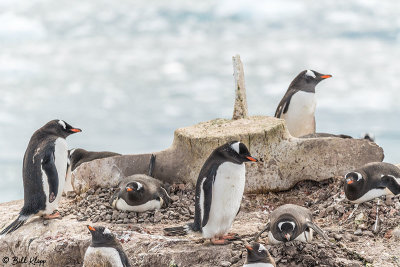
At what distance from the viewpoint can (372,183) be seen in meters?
8.94

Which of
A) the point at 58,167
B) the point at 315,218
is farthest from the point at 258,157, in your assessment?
the point at 58,167

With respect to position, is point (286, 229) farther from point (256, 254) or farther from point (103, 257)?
point (103, 257)

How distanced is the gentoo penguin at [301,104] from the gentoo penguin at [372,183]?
390 cm

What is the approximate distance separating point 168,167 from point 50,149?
83.6 inches

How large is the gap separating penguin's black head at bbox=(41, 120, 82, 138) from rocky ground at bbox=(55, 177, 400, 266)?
3.95 feet

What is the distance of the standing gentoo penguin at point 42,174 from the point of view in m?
9.22

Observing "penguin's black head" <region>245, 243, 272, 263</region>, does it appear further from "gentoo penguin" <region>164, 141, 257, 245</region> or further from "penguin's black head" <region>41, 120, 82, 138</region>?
"penguin's black head" <region>41, 120, 82, 138</region>

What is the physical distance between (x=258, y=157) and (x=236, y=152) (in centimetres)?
254

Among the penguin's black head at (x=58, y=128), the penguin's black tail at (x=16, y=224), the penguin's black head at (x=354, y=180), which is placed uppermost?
the penguin's black head at (x=58, y=128)

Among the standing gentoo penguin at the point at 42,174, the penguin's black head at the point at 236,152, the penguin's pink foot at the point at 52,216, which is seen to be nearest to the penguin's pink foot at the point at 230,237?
the penguin's black head at the point at 236,152

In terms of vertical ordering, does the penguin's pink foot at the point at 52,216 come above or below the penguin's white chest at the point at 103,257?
above

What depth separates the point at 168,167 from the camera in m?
10.6

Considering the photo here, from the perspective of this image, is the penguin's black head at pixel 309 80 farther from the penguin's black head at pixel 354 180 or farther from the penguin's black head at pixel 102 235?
the penguin's black head at pixel 102 235

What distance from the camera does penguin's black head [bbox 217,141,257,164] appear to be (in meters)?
7.84
